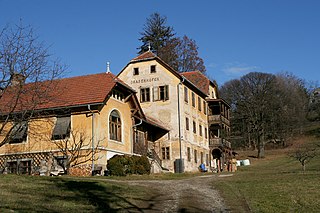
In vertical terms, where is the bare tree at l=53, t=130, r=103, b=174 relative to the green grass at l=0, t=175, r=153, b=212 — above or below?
above

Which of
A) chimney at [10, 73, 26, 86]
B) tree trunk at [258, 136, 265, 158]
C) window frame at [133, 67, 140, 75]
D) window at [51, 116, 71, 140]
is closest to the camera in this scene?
chimney at [10, 73, 26, 86]

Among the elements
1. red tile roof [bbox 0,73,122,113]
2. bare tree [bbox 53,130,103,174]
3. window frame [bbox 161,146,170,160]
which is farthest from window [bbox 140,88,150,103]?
bare tree [bbox 53,130,103,174]

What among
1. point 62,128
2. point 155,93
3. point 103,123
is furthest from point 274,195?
point 155,93

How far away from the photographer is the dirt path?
51.2 ft

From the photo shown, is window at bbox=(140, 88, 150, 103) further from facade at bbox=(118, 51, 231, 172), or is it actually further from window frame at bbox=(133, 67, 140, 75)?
window frame at bbox=(133, 67, 140, 75)

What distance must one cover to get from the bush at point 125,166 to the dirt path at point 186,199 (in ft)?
24.4

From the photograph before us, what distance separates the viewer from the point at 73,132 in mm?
31891

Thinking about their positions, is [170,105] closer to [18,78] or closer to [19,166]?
[19,166]

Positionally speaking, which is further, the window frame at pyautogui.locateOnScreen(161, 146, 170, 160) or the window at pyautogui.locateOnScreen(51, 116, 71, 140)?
the window frame at pyautogui.locateOnScreen(161, 146, 170, 160)

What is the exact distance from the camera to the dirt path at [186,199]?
15.6m

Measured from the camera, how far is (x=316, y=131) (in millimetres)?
84125

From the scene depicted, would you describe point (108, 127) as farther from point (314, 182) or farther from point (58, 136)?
point (314, 182)

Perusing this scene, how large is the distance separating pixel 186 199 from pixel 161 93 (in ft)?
92.7

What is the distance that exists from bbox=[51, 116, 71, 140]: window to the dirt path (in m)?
11.7
